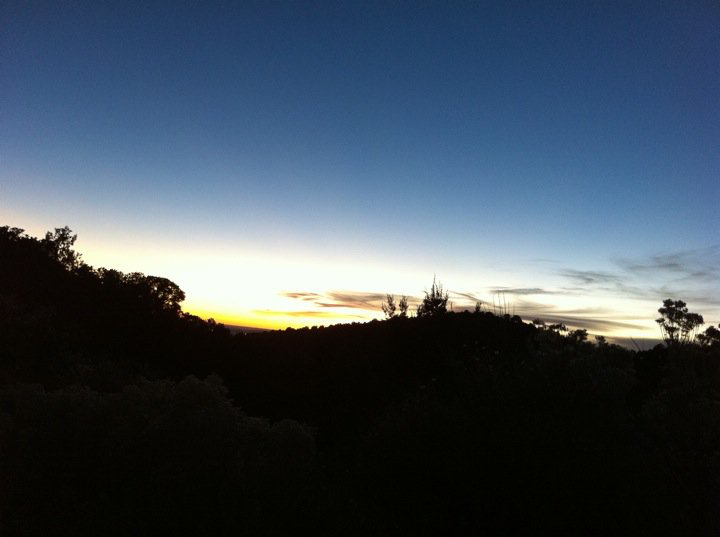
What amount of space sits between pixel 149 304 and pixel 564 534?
16314 millimetres

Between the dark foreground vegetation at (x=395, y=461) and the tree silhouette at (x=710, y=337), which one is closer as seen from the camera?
the dark foreground vegetation at (x=395, y=461)

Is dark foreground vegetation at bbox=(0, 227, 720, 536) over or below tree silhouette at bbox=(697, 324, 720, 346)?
below

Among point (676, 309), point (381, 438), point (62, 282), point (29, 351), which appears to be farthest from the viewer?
point (62, 282)

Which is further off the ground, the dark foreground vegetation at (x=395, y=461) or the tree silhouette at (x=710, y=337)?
the tree silhouette at (x=710, y=337)

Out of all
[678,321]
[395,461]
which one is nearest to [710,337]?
[678,321]

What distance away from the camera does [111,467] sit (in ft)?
23.8

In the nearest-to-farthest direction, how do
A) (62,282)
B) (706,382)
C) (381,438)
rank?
1. (381,438)
2. (706,382)
3. (62,282)

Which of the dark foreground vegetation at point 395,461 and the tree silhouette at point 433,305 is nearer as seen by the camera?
the dark foreground vegetation at point 395,461

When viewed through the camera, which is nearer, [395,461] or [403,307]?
[395,461]

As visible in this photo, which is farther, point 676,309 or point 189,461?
point 676,309

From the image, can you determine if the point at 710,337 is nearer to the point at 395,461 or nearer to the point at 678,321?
the point at 678,321

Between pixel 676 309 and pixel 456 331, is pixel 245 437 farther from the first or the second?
pixel 456 331

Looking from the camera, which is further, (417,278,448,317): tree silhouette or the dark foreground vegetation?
(417,278,448,317): tree silhouette

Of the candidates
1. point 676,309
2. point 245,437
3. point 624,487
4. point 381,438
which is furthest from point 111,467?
point 676,309
